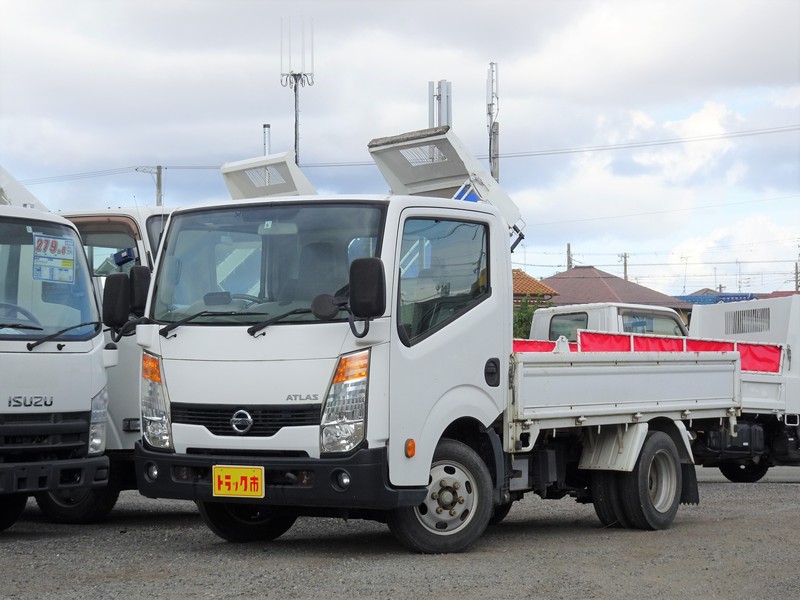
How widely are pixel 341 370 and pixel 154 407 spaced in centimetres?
147

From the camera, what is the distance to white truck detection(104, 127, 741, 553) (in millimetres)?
8242

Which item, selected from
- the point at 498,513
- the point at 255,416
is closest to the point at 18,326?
the point at 255,416

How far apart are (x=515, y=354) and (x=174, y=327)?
2475mm

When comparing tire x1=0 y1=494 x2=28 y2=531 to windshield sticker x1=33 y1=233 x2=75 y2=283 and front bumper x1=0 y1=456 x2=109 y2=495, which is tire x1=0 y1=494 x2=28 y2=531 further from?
windshield sticker x1=33 y1=233 x2=75 y2=283

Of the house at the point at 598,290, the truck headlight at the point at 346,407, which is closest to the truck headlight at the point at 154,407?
the truck headlight at the point at 346,407

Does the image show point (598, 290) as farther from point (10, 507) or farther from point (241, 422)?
point (241, 422)

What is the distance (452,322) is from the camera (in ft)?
29.1

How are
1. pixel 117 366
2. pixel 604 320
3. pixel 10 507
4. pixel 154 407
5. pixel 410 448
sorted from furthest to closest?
pixel 604 320, pixel 117 366, pixel 10 507, pixel 154 407, pixel 410 448

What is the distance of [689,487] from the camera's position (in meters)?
11.3

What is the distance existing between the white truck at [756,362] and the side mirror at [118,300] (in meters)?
7.82

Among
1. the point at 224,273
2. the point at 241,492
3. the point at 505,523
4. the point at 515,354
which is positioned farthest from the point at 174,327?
the point at 505,523

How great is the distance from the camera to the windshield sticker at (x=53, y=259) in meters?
9.72

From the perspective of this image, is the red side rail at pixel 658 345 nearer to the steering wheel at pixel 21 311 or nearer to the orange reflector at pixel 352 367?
the orange reflector at pixel 352 367

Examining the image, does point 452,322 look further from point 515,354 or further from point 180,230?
point 180,230
